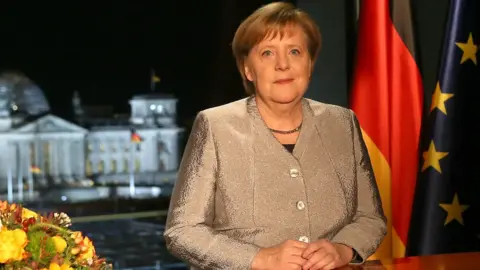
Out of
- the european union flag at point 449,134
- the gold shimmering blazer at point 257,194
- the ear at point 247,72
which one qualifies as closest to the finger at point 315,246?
the gold shimmering blazer at point 257,194

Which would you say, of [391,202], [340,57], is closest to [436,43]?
[340,57]

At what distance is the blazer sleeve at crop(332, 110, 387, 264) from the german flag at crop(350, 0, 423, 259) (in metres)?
1.07

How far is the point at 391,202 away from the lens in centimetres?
337

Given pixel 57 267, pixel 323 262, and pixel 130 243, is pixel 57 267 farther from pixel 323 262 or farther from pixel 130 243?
pixel 130 243

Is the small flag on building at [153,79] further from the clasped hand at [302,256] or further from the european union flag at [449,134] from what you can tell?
the clasped hand at [302,256]

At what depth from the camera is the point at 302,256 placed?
1.90 metres

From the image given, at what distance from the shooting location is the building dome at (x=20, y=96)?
10.5ft

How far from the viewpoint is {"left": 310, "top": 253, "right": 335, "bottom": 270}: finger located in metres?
1.91

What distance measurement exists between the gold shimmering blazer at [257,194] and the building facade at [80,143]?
4.32 feet

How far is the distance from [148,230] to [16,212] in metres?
2.33

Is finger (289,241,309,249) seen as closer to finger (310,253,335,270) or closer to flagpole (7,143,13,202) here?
finger (310,253,335,270)

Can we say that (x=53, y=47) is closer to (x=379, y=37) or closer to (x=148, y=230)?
(x=148, y=230)

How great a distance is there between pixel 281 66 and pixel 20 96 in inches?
61.5

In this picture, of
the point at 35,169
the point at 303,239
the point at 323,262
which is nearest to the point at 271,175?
the point at 303,239
